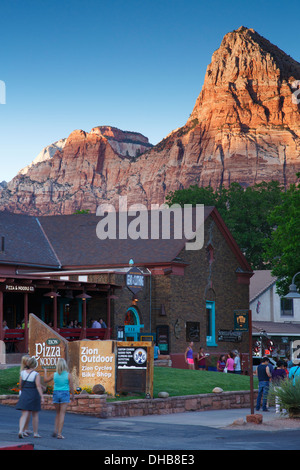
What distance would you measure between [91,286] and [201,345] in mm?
9327

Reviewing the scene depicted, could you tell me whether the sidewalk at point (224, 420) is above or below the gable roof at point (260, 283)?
below

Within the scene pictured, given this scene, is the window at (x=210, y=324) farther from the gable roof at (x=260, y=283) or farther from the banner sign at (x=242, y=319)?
the gable roof at (x=260, y=283)

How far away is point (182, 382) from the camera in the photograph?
2727cm

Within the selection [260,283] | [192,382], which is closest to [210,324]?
[192,382]

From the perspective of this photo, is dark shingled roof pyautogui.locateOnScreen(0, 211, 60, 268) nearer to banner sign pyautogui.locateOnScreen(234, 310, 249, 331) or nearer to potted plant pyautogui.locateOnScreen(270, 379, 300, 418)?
banner sign pyautogui.locateOnScreen(234, 310, 249, 331)

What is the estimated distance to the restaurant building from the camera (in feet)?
123

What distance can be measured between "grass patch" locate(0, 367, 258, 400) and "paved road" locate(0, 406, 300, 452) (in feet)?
8.89

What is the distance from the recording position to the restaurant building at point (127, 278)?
1475 inches

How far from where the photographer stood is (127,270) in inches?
1549

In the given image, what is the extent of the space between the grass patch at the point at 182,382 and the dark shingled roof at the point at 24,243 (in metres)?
12.7

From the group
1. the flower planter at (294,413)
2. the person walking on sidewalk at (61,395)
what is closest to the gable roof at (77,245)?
the flower planter at (294,413)

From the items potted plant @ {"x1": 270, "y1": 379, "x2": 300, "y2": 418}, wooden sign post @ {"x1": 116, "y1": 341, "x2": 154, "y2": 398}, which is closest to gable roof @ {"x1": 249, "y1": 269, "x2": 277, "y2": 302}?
wooden sign post @ {"x1": 116, "y1": 341, "x2": 154, "y2": 398}
